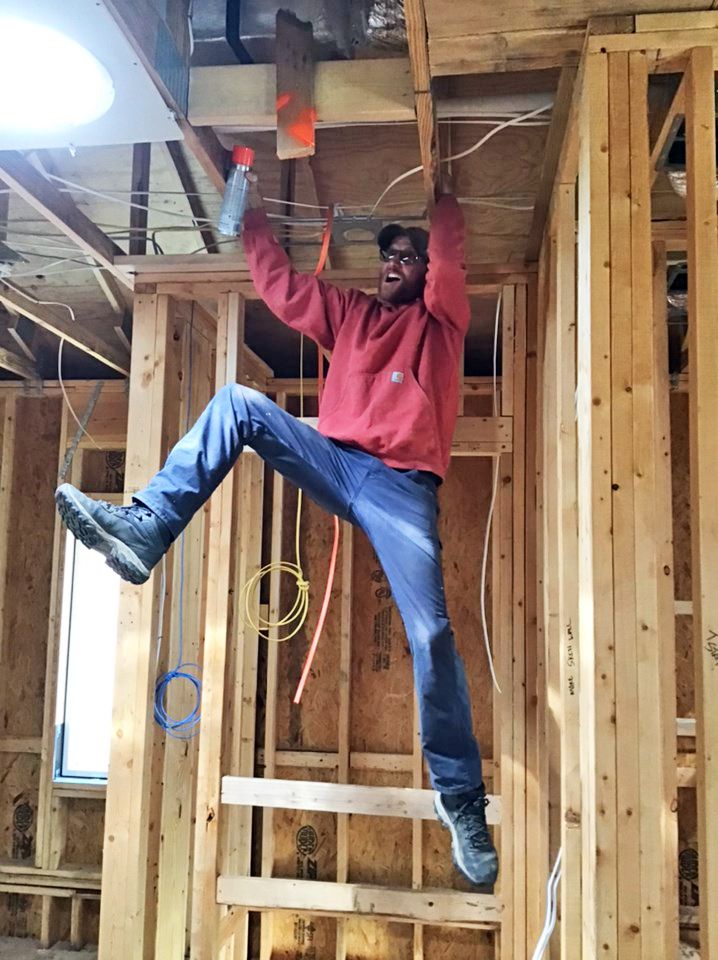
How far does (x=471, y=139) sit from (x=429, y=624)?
4.78 ft

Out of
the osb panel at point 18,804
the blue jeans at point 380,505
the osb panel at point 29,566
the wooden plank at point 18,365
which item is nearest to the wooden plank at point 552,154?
the blue jeans at point 380,505

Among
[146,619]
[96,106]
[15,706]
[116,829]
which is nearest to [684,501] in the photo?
[146,619]

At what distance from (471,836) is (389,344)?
4.24 ft

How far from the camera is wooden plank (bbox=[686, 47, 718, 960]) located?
133 centimetres

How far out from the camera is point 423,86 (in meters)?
1.65

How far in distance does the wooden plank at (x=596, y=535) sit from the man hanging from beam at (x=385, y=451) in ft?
1.44

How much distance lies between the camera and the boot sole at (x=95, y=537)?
158 centimetres

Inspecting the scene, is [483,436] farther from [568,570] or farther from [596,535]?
[596,535]

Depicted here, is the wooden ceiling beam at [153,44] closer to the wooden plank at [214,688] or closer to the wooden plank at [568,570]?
the wooden plank at [214,688]

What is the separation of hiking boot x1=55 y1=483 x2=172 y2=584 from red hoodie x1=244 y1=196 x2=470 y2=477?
62cm

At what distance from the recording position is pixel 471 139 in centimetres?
230

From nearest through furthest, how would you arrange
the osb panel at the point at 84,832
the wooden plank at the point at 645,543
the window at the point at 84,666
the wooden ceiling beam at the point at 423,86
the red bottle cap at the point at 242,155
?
the wooden plank at the point at 645,543 < the wooden ceiling beam at the point at 423,86 < the red bottle cap at the point at 242,155 < the osb panel at the point at 84,832 < the window at the point at 84,666

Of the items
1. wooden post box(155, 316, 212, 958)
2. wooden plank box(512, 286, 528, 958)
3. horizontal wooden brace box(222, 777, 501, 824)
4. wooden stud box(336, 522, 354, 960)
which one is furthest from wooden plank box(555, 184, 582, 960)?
wooden stud box(336, 522, 354, 960)

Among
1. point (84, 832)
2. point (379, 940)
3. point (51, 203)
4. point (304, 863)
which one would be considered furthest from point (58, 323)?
point (379, 940)
